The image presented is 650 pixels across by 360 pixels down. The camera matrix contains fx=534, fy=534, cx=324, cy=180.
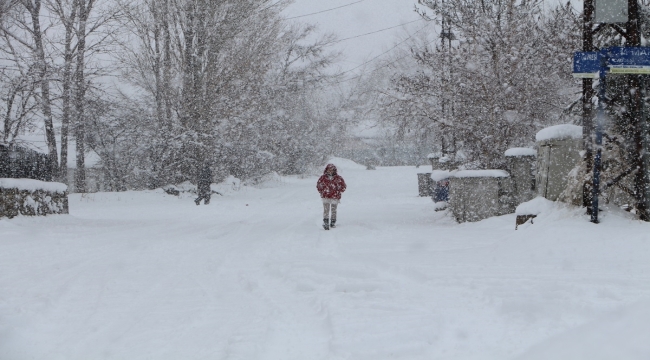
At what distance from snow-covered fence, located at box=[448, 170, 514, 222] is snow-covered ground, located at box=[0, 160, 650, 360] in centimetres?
198

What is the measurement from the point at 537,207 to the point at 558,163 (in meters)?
0.90

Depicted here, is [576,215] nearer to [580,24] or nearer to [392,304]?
[392,304]

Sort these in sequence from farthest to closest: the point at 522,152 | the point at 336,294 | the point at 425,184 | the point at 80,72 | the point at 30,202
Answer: the point at 425,184 < the point at 80,72 < the point at 30,202 < the point at 522,152 < the point at 336,294

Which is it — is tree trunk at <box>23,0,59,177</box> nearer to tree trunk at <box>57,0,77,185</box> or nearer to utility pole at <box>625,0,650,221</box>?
tree trunk at <box>57,0,77,185</box>

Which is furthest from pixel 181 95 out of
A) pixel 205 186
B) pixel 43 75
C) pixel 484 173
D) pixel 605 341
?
pixel 605 341

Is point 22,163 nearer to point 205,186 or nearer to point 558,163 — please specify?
point 205,186

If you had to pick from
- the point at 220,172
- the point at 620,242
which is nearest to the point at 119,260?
the point at 620,242

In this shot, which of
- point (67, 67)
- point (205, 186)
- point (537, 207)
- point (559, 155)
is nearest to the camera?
point (537, 207)

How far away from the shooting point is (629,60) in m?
7.02

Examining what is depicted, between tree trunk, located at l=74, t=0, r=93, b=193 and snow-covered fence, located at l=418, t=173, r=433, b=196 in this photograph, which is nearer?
tree trunk, located at l=74, t=0, r=93, b=193

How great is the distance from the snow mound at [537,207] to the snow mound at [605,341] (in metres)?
5.38

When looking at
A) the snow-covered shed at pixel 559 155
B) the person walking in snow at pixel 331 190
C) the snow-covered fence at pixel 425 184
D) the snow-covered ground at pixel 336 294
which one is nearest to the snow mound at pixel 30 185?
the snow-covered ground at pixel 336 294

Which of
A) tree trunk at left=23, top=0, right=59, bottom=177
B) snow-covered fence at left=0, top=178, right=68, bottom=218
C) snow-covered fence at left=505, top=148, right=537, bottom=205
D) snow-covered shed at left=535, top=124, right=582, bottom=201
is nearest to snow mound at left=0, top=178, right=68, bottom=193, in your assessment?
snow-covered fence at left=0, top=178, right=68, bottom=218

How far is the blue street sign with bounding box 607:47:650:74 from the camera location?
695cm
